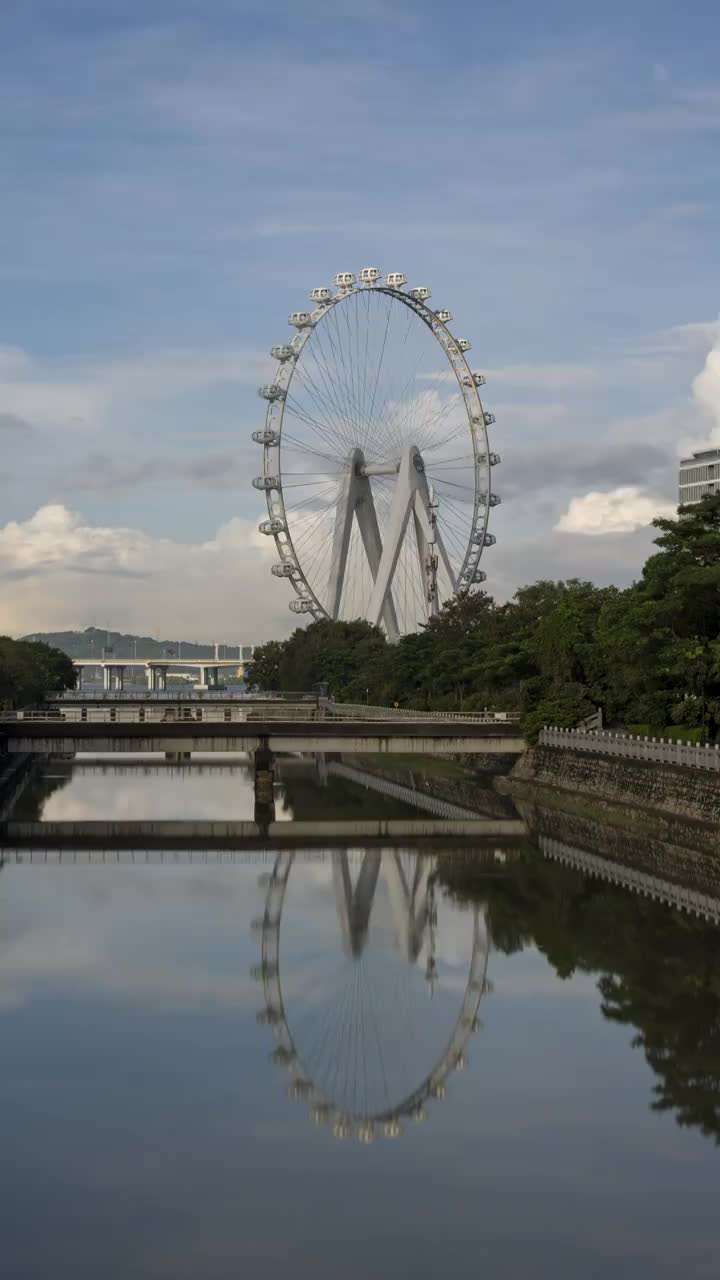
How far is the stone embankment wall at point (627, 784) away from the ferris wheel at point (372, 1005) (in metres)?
7.27

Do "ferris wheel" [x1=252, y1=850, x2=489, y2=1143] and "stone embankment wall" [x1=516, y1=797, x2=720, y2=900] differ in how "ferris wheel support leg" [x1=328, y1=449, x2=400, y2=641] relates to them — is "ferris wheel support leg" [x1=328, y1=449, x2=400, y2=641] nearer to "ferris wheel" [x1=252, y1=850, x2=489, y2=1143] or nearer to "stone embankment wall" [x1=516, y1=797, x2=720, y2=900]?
"stone embankment wall" [x1=516, y1=797, x2=720, y2=900]

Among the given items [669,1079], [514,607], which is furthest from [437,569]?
[669,1079]

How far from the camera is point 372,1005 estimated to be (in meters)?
26.8

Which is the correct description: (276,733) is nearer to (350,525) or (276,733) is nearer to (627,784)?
(627,784)

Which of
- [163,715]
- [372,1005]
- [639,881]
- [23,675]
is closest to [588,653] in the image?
[163,715]

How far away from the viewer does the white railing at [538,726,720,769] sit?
43.8 metres

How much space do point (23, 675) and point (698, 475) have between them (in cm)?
5653

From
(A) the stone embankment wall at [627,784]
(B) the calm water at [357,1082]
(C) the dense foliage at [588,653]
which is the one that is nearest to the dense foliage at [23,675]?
(C) the dense foliage at [588,653]

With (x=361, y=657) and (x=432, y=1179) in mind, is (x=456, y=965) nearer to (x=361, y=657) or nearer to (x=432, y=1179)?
(x=432, y=1179)

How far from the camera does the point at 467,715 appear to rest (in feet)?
227

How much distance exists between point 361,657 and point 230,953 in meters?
86.9

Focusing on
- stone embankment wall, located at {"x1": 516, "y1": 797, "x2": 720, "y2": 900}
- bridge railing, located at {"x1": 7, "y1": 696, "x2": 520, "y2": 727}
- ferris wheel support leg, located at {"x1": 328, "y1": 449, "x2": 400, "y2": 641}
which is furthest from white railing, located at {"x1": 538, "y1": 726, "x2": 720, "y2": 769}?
ferris wheel support leg, located at {"x1": 328, "y1": 449, "x2": 400, "y2": 641}

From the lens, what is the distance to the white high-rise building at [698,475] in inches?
5394

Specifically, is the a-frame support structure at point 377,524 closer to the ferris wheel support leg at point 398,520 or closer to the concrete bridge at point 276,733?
the ferris wheel support leg at point 398,520
